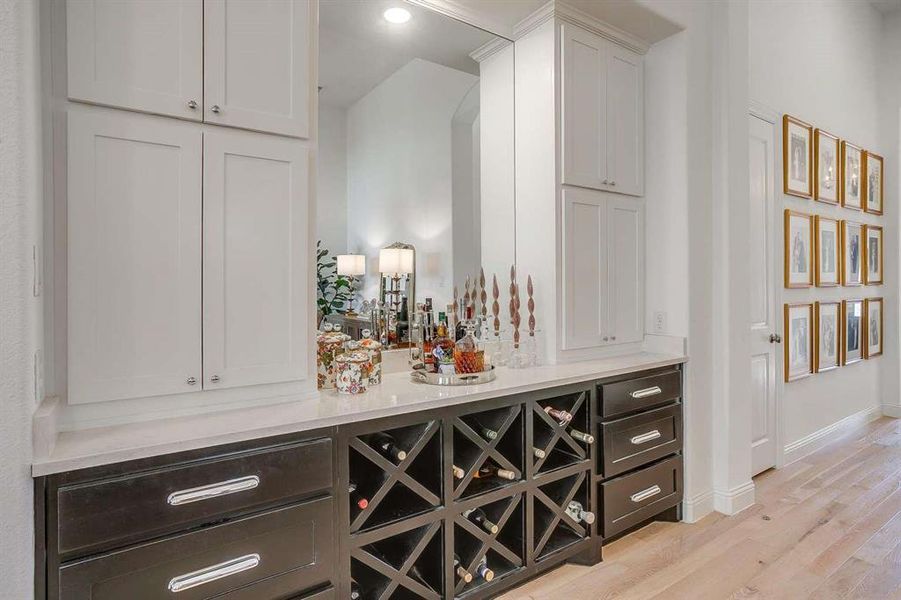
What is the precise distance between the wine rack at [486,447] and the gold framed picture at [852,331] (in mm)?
3656

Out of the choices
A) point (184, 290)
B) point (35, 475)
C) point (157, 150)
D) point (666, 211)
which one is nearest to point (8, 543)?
point (35, 475)

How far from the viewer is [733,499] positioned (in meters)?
2.88

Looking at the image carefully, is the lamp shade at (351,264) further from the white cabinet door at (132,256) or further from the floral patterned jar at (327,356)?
the white cabinet door at (132,256)

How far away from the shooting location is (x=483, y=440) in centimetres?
202

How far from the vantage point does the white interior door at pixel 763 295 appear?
342 cm

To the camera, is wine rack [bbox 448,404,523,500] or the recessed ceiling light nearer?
wine rack [bbox 448,404,523,500]

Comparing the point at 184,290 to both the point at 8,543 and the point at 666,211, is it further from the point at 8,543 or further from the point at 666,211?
the point at 666,211

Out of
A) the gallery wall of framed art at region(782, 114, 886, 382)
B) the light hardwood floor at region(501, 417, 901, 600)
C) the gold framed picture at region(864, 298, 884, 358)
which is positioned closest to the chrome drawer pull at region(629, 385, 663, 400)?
the light hardwood floor at region(501, 417, 901, 600)

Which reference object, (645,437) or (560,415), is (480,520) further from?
(645,437)

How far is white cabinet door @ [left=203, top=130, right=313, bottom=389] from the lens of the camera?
1652mm

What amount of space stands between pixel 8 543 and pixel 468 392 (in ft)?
4.43

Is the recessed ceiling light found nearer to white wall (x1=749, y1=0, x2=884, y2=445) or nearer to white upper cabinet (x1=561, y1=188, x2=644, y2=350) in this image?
white upper cabinet (x1=561, y1=188, x2=644, y2=350)

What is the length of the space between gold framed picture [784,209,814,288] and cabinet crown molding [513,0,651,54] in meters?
1.79

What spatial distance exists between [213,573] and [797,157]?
437cm
